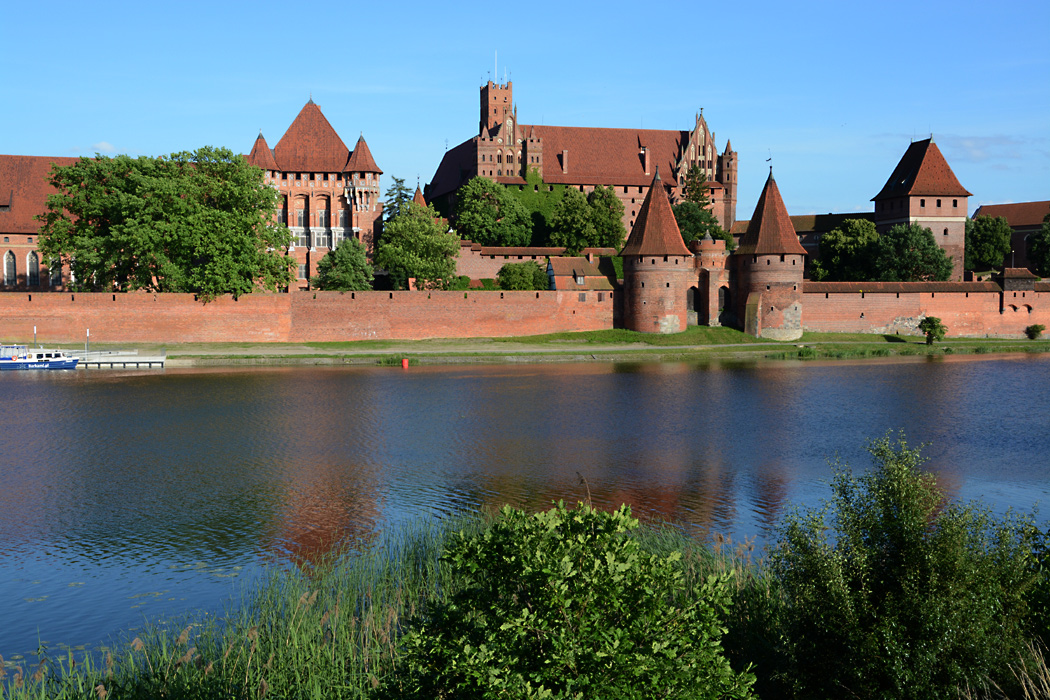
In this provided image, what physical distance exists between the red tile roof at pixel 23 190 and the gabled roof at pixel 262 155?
1099 centimetres

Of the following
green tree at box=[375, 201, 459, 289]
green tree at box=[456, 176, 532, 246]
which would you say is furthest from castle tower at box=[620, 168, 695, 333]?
green tree at box=[456, 176, 532, 246]

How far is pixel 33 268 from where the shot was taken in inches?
2064

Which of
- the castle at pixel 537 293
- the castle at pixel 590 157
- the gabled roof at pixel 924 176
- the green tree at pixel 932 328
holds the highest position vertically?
Answer: the castle at pixel 590 157

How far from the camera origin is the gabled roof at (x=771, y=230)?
4572 cm

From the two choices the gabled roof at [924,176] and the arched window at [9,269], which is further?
the gabled roof at [924,176]

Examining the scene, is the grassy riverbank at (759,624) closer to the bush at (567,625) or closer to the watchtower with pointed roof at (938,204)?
the bush at (567,625)

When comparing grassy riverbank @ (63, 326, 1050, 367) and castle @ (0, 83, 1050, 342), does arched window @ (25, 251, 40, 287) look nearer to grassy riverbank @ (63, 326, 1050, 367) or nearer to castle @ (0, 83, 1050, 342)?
castle @ (0, 83, 1050, 342)

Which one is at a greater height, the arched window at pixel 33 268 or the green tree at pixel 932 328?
the arched window at pixel 33 268

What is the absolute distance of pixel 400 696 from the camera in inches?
204

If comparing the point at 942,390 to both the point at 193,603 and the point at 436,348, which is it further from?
the point at 193,603

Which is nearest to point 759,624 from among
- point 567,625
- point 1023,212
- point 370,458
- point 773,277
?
point 567,625

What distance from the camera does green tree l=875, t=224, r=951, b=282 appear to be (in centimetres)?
5231

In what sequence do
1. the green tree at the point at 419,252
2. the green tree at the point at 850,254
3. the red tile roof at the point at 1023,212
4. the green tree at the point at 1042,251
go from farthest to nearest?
the red tile roof at the point at 1023,212, the green tree at the point at 1042,251, the green tree at the point at 850,254, the green tree at the point at 419,252

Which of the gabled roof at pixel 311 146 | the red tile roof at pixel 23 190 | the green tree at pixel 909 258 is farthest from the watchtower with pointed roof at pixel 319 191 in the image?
the green tree at pixel 909 258
